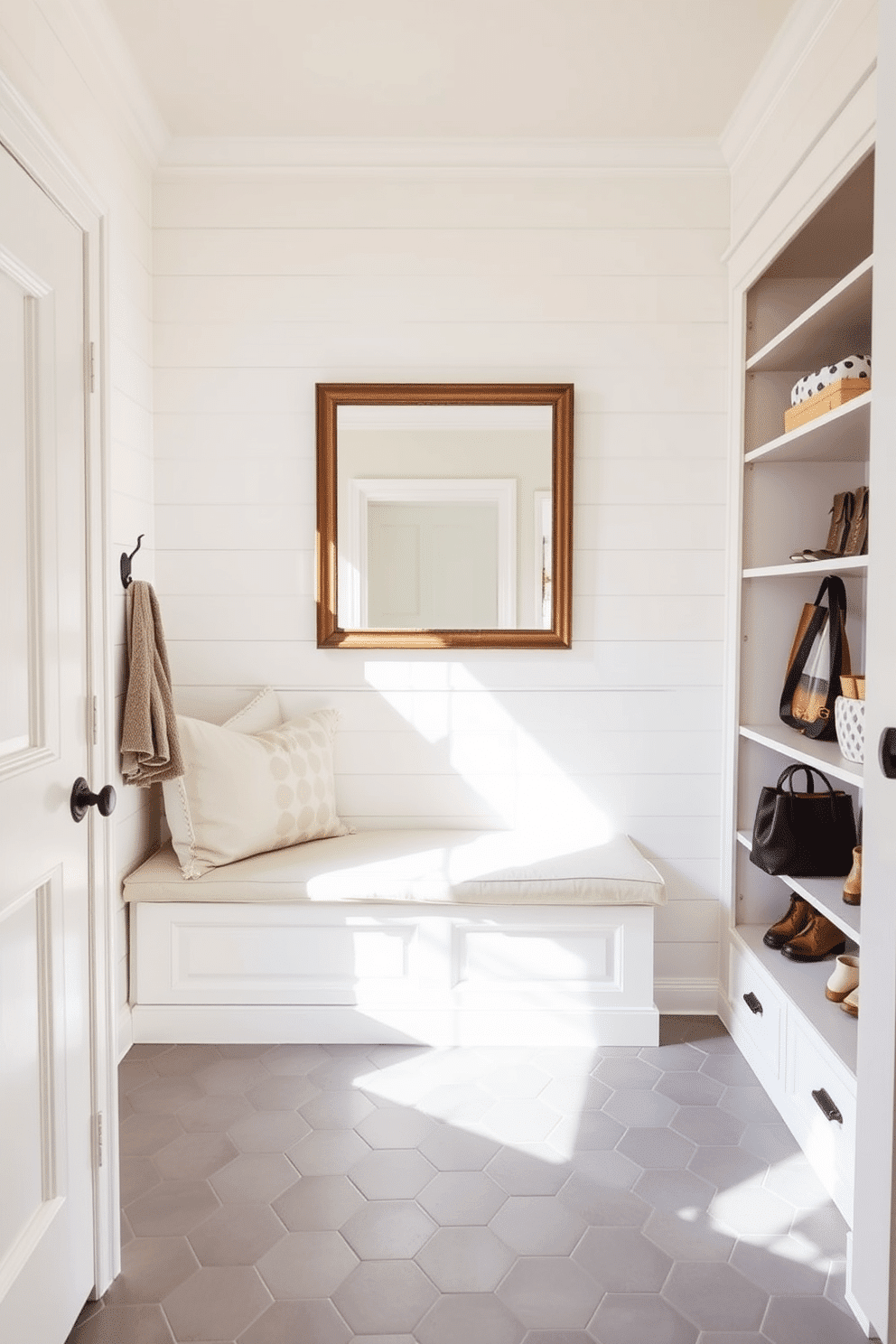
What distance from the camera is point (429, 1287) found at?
1792mm

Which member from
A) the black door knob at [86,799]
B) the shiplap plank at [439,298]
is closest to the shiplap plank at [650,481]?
the shiplap plank at [439,298]

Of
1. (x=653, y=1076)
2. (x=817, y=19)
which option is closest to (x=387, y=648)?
(x=653, y=1076)

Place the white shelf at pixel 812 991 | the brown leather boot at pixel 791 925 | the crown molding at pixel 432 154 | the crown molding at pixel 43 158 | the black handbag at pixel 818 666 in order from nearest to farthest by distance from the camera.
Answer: the crown molding at pixel 43 158 < the white shelf at pixel 812 991 < the black handbag at pixel 818 666 < the brown leather boot at pixel 791 925 < the crown molding at pixel 432 154

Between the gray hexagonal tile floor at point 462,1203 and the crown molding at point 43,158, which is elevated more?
the crown molding at point 43,158

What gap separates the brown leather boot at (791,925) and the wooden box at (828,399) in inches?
52.7

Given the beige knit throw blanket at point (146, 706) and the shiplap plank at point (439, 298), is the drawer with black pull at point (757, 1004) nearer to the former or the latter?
the beige knit throw blanket at point (146, 706)

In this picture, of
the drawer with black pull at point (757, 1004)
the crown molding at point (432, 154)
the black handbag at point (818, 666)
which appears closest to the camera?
the drawer with black pull at point (757, 1004)

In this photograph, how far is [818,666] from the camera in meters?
2.68

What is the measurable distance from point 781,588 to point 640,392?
0.77 metres

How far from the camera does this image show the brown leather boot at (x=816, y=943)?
2633 millimetres

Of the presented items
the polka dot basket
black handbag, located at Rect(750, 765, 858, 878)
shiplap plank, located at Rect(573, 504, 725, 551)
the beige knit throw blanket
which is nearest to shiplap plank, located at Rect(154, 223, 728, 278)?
shiplap plank, located at Rect(573, 504, 725, 551)

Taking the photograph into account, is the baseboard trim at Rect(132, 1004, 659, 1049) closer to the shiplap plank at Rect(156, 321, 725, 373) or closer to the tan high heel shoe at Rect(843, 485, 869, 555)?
the tan high heel shoe at Rect(843, 485, 869, 555)

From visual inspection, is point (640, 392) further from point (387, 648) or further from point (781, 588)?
point (387, 648)

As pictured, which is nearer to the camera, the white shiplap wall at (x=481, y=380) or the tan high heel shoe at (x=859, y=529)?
the tan high heel shoe at (x=859, y=529)
